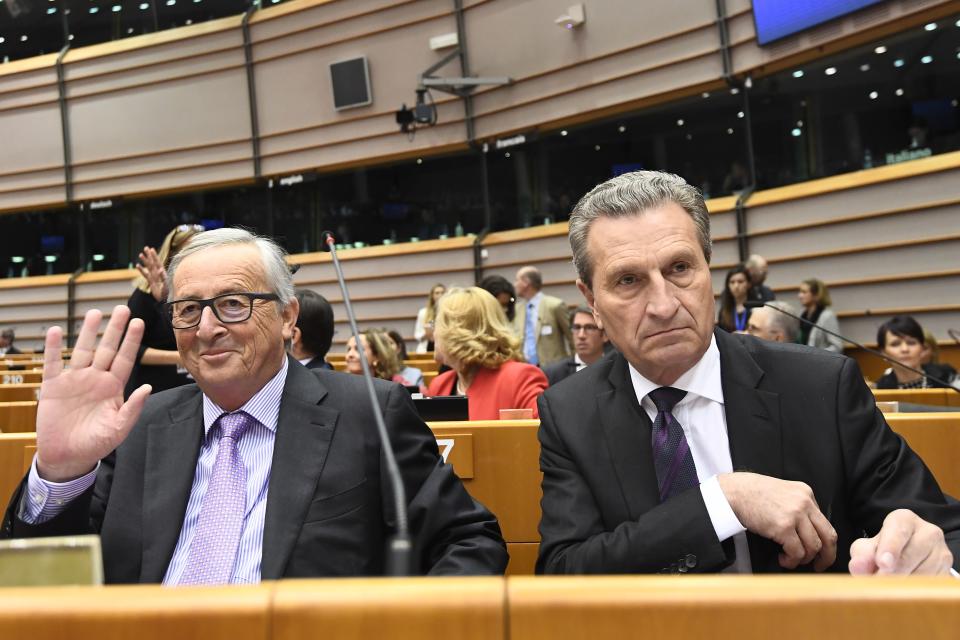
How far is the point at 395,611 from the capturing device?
0.59 m

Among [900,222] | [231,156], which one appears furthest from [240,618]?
[231,156]

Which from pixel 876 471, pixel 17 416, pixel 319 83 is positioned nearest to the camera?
pixel 876 471

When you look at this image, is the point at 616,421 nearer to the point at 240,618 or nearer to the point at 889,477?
the point at 889,477

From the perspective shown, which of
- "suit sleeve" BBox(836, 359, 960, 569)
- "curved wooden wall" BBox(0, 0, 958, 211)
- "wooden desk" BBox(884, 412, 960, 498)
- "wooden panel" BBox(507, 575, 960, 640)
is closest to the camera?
"wooden panel" BBox(507, 575, 960, 640)

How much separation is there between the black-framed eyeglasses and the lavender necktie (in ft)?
0.72

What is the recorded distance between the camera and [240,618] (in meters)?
0.60

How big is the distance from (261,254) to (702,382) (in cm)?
96

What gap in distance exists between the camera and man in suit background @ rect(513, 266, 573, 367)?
6.41m

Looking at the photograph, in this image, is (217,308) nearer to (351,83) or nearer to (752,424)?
(752,424)

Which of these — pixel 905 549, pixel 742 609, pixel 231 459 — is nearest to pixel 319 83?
pixel 231 459

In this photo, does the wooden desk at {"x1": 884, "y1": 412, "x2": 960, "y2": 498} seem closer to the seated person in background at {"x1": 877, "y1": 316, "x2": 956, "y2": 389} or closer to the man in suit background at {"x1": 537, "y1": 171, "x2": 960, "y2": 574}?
the man in suit background at {"x1": 537, "y1": 171, "x2": 960, "y2": 574}

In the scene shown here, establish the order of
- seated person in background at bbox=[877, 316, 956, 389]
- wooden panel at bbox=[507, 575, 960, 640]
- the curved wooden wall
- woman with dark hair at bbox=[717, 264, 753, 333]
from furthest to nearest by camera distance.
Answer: the curved wooden wall
woman with dark hair at bbox=[717, 264, 753, 333]
seated person in background at bbox=[877, 316, 956, 389]
wooden panel at bbox=[507, 575, 960, 640]

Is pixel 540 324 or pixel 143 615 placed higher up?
pixel 540 324

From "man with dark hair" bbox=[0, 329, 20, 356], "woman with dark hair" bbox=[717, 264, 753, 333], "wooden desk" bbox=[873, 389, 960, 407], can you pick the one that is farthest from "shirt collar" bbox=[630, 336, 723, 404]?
"man with dark hair" bbox=[0, 329, 20, 356]
